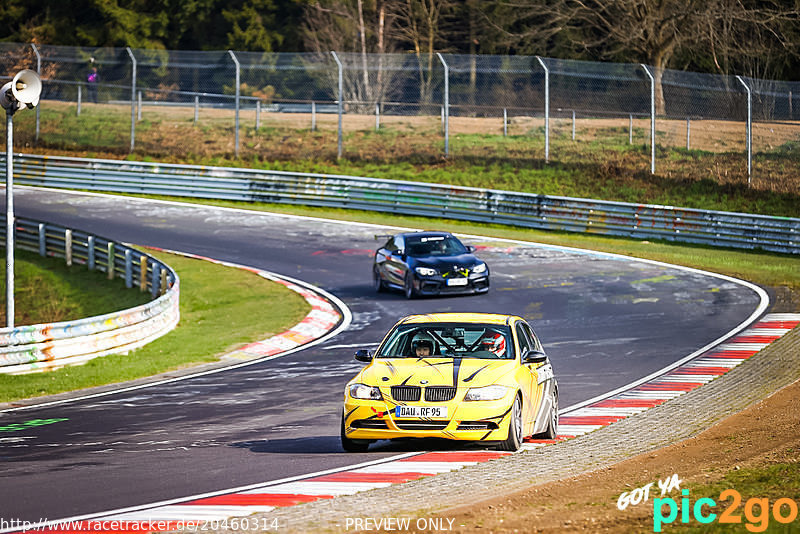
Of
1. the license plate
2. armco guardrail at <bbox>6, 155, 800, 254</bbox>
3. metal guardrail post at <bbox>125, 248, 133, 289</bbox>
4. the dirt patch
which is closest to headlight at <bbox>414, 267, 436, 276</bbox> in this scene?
metal guardrail post at <bbox>125, 248, 133, 289</bbox>

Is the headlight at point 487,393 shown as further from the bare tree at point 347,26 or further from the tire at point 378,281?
the bare tree at point 347,26

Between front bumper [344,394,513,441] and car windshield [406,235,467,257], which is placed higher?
front bumper [344,394,513,441]

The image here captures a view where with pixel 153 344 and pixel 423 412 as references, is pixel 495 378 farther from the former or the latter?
pixel 153 344

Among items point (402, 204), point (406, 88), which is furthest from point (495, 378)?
point (406, 88)

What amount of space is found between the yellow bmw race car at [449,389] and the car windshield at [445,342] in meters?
0.01

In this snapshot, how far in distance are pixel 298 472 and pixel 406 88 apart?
34584mm

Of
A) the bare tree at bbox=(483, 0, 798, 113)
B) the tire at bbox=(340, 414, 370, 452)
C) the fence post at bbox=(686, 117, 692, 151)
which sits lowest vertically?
the tire at bbox=(340, 414, 370, 452)

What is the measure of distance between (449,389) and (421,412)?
340 mm

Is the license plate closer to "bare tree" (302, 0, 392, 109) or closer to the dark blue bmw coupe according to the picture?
the dark blue bmw coupe

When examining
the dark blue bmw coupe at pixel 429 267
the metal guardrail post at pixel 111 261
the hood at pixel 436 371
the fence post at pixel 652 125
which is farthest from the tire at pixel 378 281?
the hood at pixel 436 371

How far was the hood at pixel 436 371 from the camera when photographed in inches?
442

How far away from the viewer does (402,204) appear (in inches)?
1503

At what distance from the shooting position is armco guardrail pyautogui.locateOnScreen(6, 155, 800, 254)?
32.2m

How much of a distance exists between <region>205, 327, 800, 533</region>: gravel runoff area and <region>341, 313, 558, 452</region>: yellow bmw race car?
39 cm
